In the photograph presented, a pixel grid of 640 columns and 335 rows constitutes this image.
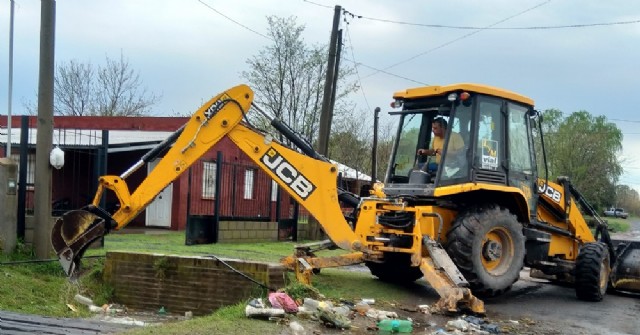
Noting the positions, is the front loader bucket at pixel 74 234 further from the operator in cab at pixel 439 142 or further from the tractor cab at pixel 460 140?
the operator in cab at pixel 439 142

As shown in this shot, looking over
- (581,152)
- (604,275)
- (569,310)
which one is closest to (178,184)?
(604,275)

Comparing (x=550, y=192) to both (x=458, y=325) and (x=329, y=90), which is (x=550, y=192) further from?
(x=329, y=90)

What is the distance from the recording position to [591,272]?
11.2 meters

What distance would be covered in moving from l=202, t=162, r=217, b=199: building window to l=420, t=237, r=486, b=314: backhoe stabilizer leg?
465 inches

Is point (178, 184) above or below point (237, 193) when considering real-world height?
above

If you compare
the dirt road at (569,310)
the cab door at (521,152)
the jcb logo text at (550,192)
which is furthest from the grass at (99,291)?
the jcb logo text at (550,192)

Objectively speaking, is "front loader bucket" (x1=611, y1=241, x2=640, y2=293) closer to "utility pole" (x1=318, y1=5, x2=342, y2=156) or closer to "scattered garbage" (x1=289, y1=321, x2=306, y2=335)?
"scattered garbage" (x1=289, y1=321, x2=306, y2=335)

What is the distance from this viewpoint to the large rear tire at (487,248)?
957 cm

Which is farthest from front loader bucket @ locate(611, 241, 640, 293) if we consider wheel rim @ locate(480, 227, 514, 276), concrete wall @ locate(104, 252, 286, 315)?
concrete wall @ locate(104, 252, 286, 315)

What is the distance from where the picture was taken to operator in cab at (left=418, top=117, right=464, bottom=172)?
10.2 meters

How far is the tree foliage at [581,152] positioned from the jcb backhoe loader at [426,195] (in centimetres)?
3433

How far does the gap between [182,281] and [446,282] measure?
11.7ft

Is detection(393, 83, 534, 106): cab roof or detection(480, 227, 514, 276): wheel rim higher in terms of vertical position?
detection(393, 83, 534, 106): cab roof

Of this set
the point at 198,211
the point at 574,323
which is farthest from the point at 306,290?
the point at 198,211
